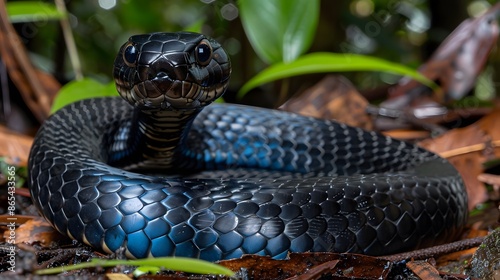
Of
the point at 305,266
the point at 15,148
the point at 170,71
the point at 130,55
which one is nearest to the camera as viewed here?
the point at 305,266

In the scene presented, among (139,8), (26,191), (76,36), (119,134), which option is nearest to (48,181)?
(26,191)

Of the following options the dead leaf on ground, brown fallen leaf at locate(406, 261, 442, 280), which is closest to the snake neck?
the dead leaf on ground

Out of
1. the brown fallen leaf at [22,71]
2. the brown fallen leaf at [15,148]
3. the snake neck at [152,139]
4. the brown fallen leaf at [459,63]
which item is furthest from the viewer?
the brown fallen leaf at [459,63]

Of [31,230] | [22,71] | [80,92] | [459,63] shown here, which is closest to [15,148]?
[80,92]

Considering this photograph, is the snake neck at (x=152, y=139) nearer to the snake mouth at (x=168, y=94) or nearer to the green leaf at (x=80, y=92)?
the snake mouth at (x=168, y=94)

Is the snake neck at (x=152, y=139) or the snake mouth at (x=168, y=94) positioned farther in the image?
the snake neck at (x=152, y=139)

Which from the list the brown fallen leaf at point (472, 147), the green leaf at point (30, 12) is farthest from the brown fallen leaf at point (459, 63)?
the green leaf at point (30, 12)

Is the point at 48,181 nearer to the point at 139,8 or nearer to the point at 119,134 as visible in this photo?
the point at 119,134

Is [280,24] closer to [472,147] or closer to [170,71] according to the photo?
[472,147]
